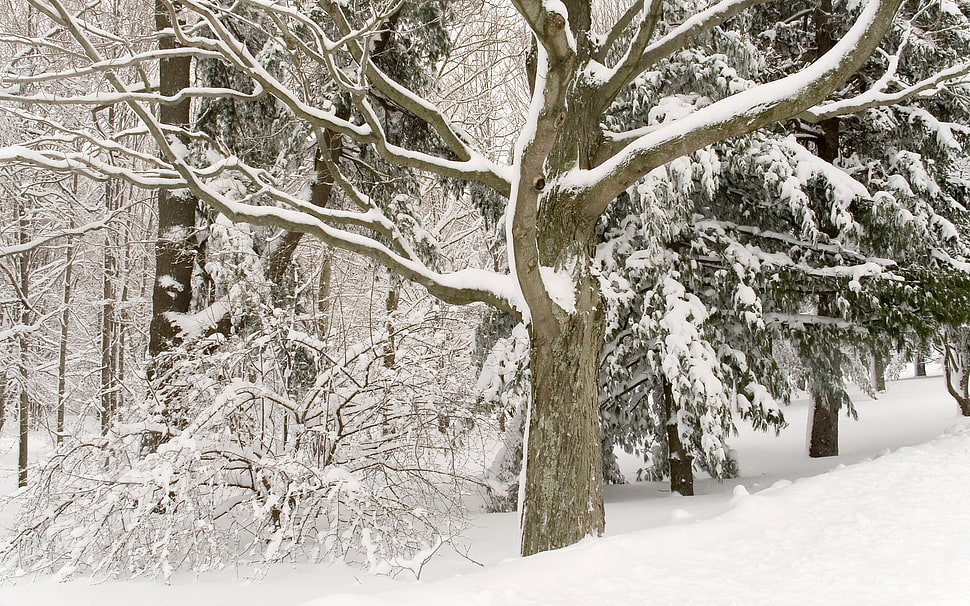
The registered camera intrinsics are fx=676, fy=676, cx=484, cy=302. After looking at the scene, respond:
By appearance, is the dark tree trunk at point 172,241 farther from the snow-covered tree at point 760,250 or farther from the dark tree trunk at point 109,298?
the snow-covered tree at point 760,250

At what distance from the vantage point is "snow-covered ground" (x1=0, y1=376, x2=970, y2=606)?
317 centimetres

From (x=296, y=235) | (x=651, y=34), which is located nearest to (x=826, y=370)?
(x=651, y=34)

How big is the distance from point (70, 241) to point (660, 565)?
38.7ft

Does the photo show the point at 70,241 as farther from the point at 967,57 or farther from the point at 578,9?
the point at 967,57

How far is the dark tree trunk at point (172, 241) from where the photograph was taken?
8195 millimetres

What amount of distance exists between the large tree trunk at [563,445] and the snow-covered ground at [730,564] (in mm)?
397

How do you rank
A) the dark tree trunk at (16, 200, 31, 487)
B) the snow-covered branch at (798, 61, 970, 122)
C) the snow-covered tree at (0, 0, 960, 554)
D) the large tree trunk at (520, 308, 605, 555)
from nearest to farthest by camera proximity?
the snow-covered tree at (0, 0, 960, 554), the large tree trunk at (520, 308, 605, 555), the snow-covered branch at (798, 61, 970, 122), the dark tree trunk at (16, 200, 31, 487)

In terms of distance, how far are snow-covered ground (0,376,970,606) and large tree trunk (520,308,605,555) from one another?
397 mm

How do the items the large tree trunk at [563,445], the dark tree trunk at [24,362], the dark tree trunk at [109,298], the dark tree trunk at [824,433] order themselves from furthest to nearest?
the dark tree trunk at [24,362] → the dark tree trunk at [109,298] → the dark tree trunk at [824,433] → the large tree trunk at [563,445]

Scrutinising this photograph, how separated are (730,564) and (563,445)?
1.31m

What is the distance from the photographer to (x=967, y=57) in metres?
8.15

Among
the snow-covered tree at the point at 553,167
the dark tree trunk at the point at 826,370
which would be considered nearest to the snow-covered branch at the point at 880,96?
the snow-covered tree at the point at 553,167

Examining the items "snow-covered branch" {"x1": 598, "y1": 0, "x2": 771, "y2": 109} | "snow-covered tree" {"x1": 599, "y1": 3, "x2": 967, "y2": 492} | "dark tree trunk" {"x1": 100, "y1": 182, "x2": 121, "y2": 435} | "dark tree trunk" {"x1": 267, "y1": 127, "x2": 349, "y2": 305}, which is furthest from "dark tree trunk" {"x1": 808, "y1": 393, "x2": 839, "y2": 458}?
"dark tree trunk" {"x1": 100, "y1": 182, "x2": 121, "y2": 435}

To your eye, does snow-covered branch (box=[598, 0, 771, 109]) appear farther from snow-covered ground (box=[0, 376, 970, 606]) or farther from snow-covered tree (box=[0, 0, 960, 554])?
snow-covered ground (box=[0, 376, 970, 606])
